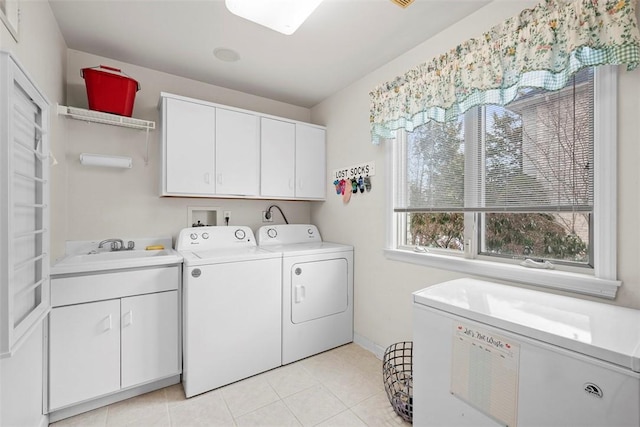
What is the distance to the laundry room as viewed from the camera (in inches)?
46.4

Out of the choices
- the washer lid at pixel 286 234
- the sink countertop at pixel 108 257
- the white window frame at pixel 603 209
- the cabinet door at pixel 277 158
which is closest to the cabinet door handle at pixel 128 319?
the sink countertop at pixel 108 257

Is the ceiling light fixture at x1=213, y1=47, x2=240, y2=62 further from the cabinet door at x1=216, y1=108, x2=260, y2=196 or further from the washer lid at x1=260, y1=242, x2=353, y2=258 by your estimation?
the washer lid at x1=260, y1=242, x2=353, y2=258

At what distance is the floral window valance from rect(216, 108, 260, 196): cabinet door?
130cm

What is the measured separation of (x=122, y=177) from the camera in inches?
92.4

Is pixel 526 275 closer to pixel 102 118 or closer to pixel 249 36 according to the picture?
pixel 249 36

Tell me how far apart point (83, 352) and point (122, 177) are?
1.32 metres

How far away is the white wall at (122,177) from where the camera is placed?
218cm

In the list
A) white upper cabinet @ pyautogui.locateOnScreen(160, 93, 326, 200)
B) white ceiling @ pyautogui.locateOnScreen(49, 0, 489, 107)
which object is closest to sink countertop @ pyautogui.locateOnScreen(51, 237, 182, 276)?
white upper cabinet @ pyautogui.locateOnScreen(160, 93, 326, 200)

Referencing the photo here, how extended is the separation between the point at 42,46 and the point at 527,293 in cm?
290

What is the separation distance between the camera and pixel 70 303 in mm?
1703

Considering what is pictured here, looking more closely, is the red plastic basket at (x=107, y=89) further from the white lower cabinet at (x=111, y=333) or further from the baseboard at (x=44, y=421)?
the baseboard at (x=44, y=421)

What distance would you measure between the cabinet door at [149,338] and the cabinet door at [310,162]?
4.96 feet

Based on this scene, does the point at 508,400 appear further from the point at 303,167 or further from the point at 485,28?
the point at 303,167

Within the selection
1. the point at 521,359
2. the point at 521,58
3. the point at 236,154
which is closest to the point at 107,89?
the point at 236,154
